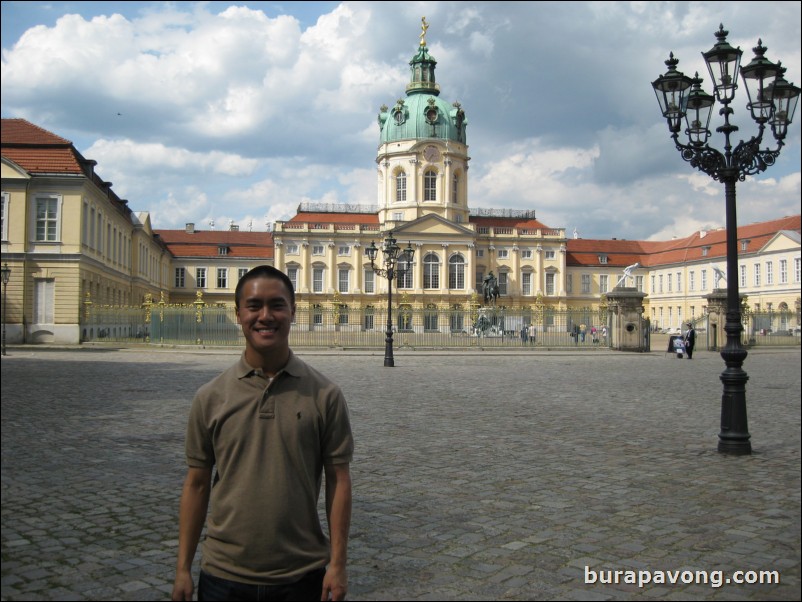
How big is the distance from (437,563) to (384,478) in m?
2.52

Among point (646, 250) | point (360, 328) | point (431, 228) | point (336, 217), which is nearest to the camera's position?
point (360, 328)

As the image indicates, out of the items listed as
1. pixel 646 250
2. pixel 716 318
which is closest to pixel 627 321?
pixel 716 318

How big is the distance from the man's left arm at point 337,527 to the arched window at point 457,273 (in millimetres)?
76432

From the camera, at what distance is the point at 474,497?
6.66m

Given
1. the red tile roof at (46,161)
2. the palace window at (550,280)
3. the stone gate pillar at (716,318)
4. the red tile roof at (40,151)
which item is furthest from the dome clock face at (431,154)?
the stone gate pillar at (716,318)

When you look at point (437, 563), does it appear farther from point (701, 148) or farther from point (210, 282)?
point (210, 282)

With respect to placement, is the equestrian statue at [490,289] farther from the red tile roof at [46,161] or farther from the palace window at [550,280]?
the red tile roof at [46,161]

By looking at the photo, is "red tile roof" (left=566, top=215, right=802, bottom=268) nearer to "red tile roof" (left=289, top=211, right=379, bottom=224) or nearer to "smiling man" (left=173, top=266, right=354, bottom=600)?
"red tile roof" (left=289, top=211, right=379, bottom=224)

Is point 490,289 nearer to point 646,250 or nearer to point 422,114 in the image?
point 422,114

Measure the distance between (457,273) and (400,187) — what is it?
1155 cm

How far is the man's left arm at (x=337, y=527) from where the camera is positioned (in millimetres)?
2672

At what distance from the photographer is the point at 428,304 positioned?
7756 cm

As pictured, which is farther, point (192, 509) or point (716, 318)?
point (716, 318)

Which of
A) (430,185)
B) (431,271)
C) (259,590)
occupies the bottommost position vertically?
(259,590)
